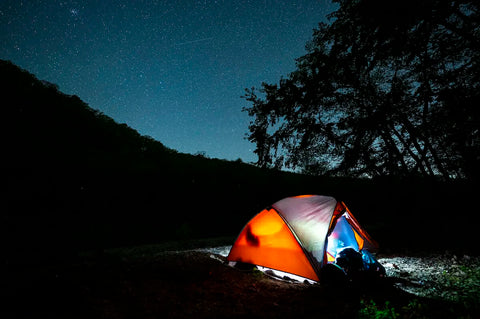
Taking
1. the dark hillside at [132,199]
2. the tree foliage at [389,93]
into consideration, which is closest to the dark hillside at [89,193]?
the dark hillside at [132,199]

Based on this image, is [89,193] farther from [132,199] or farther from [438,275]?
[438,275]

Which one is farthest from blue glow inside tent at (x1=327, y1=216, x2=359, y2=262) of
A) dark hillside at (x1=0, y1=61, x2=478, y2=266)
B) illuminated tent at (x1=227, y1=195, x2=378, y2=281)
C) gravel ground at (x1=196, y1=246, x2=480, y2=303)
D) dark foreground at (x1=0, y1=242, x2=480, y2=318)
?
dark hillside at (x1=0, y1=61, x2=478, y2=266)

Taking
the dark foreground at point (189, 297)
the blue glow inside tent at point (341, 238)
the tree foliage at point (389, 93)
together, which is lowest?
the dark foreground at point (189, 297)

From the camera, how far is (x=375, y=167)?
376 inches

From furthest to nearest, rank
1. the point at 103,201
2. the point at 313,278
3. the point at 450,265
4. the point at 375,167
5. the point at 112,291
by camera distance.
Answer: the point at 103,201 < the point at 375,167 < the point at 450,265 < the point at 313,278 < the point at 112,291

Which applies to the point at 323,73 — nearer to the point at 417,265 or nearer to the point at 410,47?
the point at 410,47

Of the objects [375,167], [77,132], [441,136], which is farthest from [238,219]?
[77,132]

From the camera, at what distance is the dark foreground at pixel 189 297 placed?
355cm

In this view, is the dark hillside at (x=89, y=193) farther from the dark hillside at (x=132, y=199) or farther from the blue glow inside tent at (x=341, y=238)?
the blue glow inside tent at (x=341, y=238)

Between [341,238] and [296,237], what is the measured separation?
2206 mm

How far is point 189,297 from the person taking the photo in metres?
4.20

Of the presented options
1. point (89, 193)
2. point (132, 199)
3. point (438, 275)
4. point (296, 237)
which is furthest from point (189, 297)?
point (89, 193)

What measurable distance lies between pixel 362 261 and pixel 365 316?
2.02 m

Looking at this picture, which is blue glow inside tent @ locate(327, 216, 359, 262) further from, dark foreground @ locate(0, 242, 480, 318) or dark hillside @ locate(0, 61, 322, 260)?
dark hillside @ locate(0, 61, 322, 260)
